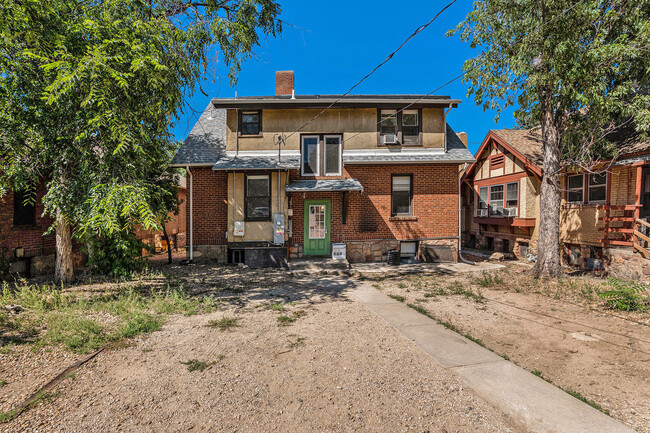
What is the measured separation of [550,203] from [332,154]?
7.85 metres

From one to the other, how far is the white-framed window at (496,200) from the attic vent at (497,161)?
1.10 m

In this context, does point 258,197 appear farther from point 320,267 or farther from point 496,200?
point 496,200

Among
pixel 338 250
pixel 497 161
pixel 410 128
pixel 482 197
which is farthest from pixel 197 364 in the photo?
pixel 482 197

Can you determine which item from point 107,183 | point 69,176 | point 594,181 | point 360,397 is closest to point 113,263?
point 69,176

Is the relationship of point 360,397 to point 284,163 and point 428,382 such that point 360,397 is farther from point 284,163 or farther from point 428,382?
point 284,163

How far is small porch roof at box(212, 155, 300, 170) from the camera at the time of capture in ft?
35.1

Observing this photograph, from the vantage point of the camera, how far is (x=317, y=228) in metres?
12.1

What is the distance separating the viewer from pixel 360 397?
10.7 ft

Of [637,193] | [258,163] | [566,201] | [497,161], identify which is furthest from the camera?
[497,161]

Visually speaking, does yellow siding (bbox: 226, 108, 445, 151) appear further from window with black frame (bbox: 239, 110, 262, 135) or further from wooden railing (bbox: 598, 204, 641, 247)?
wooden railing (bbox: 598, 204, 641, 247)

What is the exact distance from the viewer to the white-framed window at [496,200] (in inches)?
616

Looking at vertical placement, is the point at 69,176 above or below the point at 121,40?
below

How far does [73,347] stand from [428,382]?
198 inches

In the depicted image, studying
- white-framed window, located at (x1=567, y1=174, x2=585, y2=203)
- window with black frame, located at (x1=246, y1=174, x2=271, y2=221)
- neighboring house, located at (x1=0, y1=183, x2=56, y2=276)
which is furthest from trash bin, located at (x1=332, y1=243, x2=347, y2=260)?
white-framed window, located at (x1=567, y1=174, x2=585, y2=203)
